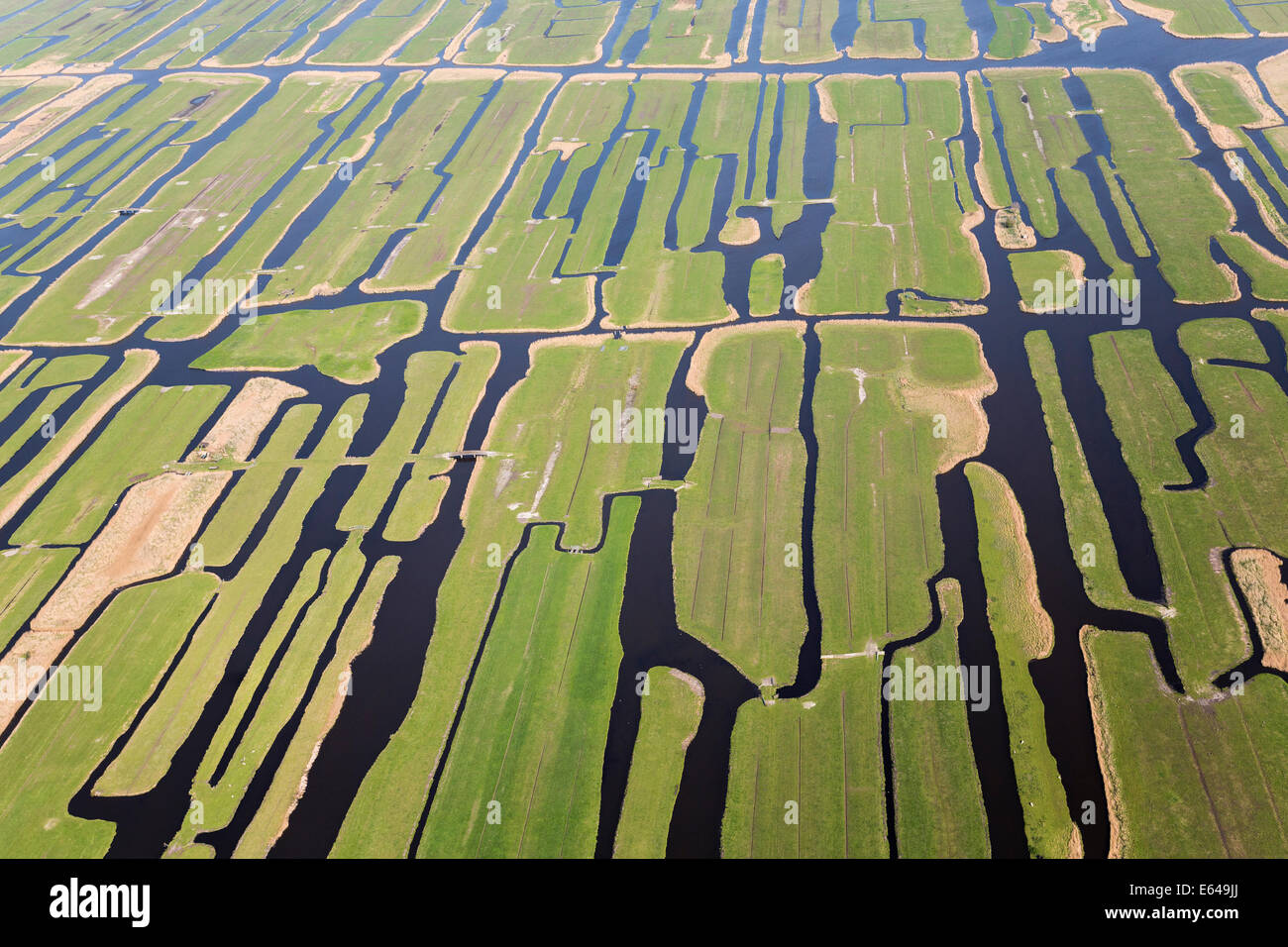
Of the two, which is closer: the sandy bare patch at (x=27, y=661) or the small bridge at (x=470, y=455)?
the sandy bare patch at (x=27, y=661)

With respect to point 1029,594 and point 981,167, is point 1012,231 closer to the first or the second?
point 981,167

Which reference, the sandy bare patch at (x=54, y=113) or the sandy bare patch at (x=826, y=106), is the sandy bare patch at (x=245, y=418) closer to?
the sandy bare patch at (x=826, y=106)

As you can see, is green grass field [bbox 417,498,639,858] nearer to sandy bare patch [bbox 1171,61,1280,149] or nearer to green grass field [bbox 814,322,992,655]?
green grass field [bbox 814,322,992,655]

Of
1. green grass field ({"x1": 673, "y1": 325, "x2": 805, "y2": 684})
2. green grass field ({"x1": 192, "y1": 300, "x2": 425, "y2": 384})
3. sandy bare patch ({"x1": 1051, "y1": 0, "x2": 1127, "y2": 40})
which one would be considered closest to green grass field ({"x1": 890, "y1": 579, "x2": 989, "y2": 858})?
green grass field ({"x1": 673, "y1": 325, "x2": 805, "y2": 684})

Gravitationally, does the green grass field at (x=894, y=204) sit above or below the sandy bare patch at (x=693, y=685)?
above

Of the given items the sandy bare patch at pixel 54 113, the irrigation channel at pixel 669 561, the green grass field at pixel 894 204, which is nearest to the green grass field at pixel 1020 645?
the irrigation channel at pixel 669 561

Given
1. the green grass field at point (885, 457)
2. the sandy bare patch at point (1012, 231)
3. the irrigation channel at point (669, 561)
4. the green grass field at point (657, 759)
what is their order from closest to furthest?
the green grass field at point (657, 759) → the irrigation channel at point (669, 561) → the green grass field at point (885, 457) → the sandy bare patch at point (1012, 231)

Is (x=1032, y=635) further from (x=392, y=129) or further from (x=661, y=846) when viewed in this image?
(x=392, y=129)

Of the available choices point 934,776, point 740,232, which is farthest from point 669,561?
point 740,232
